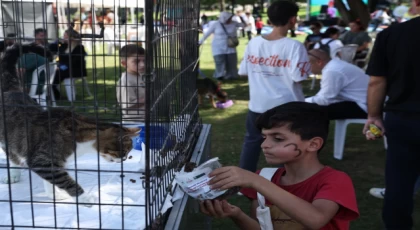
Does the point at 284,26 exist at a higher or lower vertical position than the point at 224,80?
higher

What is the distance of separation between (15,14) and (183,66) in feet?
4.11

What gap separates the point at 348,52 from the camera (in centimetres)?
823

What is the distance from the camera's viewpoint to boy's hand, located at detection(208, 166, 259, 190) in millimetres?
1479

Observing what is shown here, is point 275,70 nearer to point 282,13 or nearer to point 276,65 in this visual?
point 276,65

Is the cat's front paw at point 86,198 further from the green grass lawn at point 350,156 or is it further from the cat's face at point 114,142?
the green grass lawn at point 350,156

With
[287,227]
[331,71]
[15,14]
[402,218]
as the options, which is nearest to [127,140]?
[287,227]

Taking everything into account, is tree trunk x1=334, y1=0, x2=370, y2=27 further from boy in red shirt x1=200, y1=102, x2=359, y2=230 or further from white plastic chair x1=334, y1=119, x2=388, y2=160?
boy in red shirt x1=200, y1=102, x2=359, y2=230

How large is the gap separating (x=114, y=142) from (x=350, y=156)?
3.76m

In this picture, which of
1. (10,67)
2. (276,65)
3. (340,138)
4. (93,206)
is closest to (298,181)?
(93,206)

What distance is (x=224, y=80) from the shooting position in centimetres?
1055

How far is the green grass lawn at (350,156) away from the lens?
372cm

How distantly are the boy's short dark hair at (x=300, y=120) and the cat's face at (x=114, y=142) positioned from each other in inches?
23.9

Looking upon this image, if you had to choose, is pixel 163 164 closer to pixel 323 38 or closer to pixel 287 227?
pixel 287 227

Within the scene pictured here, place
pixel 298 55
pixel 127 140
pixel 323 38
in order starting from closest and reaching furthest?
pixel 127 140, pixel 298 55, pixel 323 38
